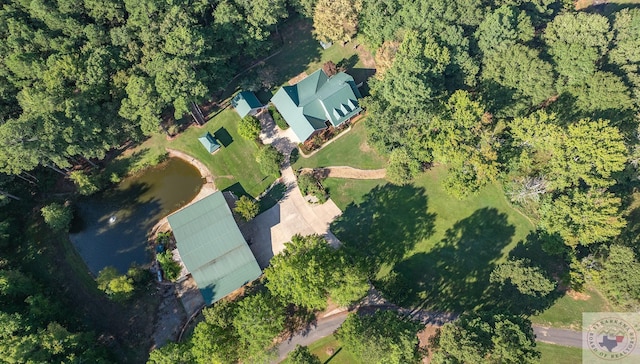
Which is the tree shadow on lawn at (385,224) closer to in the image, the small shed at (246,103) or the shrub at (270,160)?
the shrub at (270,160)

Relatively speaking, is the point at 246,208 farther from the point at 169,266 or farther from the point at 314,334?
the point at 314,334

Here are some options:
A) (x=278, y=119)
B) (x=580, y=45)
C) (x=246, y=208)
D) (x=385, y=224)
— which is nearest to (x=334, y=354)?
(x=385, y=224)

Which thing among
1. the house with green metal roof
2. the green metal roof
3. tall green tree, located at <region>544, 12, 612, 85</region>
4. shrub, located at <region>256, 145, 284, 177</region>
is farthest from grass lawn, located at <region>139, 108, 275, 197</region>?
tall green tree, located at <region>544, 12, 612, 85</region>

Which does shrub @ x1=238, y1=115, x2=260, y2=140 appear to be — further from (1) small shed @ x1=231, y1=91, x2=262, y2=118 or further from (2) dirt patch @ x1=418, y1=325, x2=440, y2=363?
(2) dirt patch @ x1=418, y1=325, x2=440, y2=363

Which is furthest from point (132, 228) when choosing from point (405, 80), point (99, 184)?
point (405, 80)

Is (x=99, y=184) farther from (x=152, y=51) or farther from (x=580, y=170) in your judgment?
(x=580, y=170)

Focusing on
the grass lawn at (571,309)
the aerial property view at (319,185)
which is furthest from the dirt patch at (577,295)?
the aerial property view at (319,185)

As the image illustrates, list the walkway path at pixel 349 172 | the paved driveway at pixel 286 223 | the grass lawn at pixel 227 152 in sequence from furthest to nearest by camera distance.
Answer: the grass lawn at pixel 227 152
the walkway path at pixel 349 172
the paved driveway at pixel 286 223
